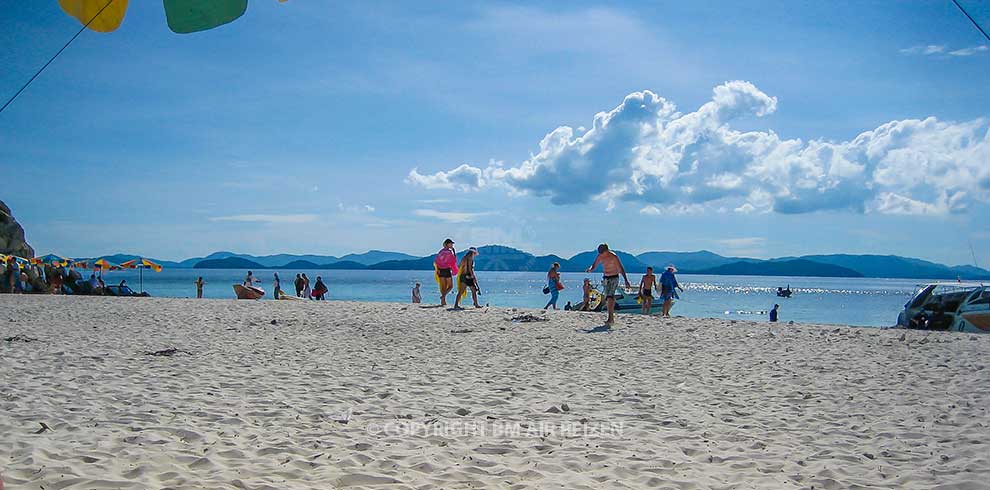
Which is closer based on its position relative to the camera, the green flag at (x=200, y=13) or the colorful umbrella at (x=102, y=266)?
the green flag at (x=200, y=13)

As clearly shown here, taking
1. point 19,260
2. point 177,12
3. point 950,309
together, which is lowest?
point 950,309

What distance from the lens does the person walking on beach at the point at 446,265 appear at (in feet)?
61.4

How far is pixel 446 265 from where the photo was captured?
18859 millimetres

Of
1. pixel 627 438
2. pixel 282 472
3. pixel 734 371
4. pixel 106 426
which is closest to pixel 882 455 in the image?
pixel 627 438

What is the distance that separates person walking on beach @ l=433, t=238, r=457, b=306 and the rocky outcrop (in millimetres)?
38243

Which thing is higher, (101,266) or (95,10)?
(95,10)

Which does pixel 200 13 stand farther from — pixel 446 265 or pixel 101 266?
pixel 101 266

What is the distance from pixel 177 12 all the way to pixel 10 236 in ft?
170

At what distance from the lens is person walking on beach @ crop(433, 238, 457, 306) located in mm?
18703

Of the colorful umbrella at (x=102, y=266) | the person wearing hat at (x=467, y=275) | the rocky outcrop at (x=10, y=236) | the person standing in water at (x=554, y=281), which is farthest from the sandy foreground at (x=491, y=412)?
the rocky outcrop at (x=10, y=236)

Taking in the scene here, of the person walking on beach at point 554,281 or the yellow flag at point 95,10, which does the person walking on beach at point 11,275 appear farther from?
the yellow flag at point 95,10

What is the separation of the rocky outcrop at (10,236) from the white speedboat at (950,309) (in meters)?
49.8

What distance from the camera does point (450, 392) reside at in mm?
7328

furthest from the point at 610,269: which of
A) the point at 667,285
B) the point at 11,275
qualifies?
the point at 11,275
